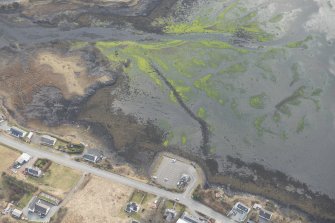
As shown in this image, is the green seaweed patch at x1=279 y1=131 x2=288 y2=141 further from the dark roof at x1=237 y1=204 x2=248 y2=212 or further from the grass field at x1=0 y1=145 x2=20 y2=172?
the grass field at x1=0 y1=145 x2=20 y2=172

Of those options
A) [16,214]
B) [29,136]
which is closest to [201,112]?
[29,136]

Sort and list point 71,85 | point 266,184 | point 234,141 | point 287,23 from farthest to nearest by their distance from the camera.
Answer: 1. point 287,23
2. point 71,85
3. point 234,141
4. point 266,184

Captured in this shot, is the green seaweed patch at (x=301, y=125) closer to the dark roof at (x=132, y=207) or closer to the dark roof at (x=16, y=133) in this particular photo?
the dark roof at (x=132, y=207)

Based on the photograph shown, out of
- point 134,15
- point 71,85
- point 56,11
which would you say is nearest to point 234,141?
point 71,85

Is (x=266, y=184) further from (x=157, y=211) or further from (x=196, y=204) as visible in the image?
(x=157, y=211)

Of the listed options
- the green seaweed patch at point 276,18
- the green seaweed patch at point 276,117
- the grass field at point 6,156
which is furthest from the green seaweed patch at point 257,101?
the grass field at point 6,156

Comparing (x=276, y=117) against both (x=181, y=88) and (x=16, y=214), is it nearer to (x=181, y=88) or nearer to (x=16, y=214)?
(x=181, y=88)
